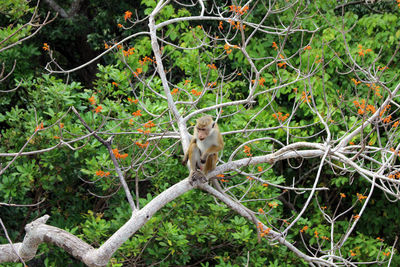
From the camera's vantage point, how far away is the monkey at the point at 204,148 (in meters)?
5.13

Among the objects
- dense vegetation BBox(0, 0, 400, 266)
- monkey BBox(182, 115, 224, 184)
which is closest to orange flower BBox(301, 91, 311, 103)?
dense vegetation BBox(0, 0, 400, 266)

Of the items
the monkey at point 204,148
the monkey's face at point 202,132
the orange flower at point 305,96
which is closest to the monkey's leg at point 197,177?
the monkey at point 204,148

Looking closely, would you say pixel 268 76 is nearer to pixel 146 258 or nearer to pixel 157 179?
pixel 157 179

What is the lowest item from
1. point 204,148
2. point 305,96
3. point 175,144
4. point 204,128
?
point 175,144

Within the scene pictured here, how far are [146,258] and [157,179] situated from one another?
0.95 metres

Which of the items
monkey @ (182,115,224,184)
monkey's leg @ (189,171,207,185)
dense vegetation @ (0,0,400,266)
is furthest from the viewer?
dense vegetation @ (0,0,400,266)

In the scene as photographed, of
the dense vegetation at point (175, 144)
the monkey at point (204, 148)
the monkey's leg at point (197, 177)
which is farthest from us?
the dense vegetation at point (175, 144)

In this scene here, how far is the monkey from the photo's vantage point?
5.13m

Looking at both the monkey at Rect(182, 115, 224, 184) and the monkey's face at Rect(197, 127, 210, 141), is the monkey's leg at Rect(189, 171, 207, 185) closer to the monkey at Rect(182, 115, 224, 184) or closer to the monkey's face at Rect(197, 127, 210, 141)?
the monkey at Rect(182, 115, 224, 184)

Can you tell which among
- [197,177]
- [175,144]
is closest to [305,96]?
[197,177]

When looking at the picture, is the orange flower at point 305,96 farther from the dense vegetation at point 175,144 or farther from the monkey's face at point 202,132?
the monkey's face at point 202,132

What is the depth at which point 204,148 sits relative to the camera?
5.32m

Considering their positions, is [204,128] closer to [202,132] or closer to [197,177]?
[202,132]

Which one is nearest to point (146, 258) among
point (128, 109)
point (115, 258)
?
point (115, 258)
